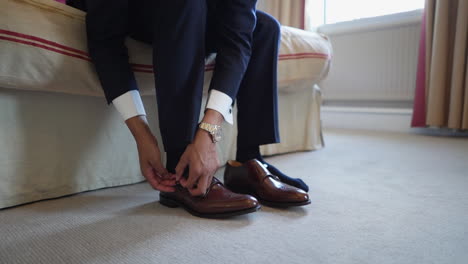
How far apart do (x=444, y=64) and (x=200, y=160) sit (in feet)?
5.92

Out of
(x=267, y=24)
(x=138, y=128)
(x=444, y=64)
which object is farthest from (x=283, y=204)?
(x=444, y=64)

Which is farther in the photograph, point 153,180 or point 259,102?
point 259,102

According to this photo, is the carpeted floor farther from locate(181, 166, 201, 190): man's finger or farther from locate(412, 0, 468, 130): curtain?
locate(412, 0, 468, 130): curtain

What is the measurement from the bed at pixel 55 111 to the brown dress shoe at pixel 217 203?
11.3 inches

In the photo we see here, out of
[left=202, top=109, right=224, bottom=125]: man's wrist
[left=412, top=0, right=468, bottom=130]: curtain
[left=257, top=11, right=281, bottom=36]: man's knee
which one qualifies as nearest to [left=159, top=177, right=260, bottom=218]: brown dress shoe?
[left=202, top=109, right=224, bottom=125]: man's wrist

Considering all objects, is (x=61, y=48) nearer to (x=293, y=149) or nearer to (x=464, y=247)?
(x=464, y=247)

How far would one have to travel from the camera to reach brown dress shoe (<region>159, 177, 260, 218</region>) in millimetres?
684

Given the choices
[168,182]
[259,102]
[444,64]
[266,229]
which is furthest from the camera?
[444,64]

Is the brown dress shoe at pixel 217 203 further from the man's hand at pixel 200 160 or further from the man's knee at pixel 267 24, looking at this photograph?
the man's knee at pixel 267 24

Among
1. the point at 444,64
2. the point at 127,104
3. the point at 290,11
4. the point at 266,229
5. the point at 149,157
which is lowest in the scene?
the point at 266,229

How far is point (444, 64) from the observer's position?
195 centimetres

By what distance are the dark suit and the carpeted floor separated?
0.57ft

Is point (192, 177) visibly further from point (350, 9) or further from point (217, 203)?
point (350, 9)

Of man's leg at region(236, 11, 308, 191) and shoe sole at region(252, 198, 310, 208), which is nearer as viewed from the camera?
shoe sole at region(252, 198, 310, 208)
